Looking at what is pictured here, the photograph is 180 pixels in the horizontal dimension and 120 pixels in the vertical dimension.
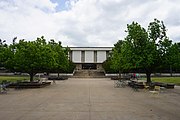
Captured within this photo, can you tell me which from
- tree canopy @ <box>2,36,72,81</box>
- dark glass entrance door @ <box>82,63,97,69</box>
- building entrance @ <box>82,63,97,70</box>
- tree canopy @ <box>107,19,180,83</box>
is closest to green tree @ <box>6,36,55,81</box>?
tree canopy @ <box>2,36,72,81</box>

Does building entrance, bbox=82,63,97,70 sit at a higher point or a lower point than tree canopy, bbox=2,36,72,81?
higher

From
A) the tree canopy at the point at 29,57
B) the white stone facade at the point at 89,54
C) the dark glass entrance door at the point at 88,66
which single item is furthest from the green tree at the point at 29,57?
the dark glass entrance door at the point at 88,66

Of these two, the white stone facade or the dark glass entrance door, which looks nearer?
the white stone facade

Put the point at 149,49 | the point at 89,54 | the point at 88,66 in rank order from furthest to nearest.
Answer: the point at 88,66 → the point at 89,54 → the point at 149,49

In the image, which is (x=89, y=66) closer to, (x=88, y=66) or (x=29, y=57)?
(x=88, y=66)

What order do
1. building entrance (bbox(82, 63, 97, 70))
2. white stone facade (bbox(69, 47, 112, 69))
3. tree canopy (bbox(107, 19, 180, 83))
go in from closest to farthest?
tree canopy (bbox(107, 19, 180, 83))
white stone facade (bbox(69, 47, 112, 69))
building entrance (bbox(82, 63, 97, 70))

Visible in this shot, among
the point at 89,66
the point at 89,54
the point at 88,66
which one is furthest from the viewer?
the point at 88,66

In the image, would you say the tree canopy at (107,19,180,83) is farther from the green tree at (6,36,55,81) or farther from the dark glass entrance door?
the dark glass entrance door

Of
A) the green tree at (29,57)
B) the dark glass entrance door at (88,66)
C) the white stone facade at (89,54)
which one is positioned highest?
the white stone facade at (89,54)

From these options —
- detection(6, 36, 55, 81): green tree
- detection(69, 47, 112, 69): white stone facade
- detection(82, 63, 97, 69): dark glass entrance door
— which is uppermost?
detection(69, 47, 112, 69): white stone facade

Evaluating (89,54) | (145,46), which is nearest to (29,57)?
(145,46)

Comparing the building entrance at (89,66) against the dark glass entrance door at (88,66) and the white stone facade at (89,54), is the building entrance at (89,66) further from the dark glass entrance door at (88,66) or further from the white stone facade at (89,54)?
the white stone facade at (89,54)

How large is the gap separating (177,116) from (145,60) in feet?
50.2

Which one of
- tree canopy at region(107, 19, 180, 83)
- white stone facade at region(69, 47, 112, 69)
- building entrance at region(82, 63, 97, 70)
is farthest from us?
building entrance at region(82, 63, 97, 70)
